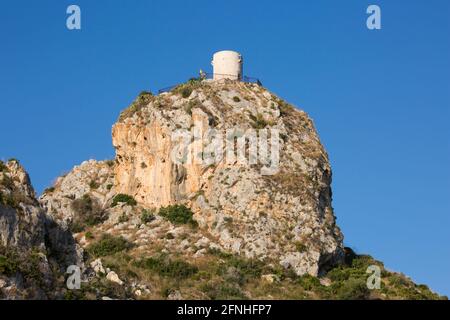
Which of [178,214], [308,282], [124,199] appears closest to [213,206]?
[178,214]

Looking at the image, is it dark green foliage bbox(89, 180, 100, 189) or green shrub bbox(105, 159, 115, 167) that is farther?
green shrub bbox(105, 159, 115, 167)

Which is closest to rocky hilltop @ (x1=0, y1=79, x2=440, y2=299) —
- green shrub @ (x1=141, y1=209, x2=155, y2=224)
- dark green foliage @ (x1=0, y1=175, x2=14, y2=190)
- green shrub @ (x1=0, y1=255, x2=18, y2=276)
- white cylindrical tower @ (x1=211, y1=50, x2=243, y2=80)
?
green shrub @ (x1=141, y1=209, x2=155, y2=224)

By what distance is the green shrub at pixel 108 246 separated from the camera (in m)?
71.7

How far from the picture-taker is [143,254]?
232ft

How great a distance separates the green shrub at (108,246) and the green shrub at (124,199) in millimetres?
5166

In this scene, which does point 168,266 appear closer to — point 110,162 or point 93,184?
point 93,184

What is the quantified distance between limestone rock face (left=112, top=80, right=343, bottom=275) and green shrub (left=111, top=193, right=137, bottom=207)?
0.46m

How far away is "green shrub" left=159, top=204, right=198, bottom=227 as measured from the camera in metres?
73.9

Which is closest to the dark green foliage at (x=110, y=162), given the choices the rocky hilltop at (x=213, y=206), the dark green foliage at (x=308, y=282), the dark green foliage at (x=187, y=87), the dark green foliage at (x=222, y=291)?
the rocky hilltop at (x=213, y=206)

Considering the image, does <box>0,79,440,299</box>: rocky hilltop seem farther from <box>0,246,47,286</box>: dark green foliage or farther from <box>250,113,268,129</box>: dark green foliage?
<box>0,246,47,286</box>: dark green foliage

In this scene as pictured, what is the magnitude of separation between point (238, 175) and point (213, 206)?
2.85 m
